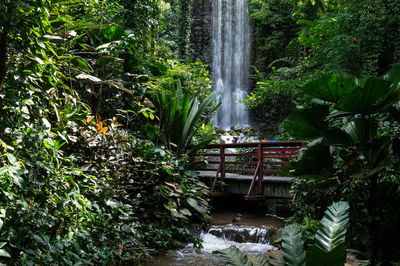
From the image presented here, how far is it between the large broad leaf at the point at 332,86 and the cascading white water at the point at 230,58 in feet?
43.9

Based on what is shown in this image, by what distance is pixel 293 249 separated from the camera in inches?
49.1

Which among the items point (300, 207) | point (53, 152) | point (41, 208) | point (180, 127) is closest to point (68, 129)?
point (53, 152)

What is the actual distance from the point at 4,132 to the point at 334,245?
191 cm

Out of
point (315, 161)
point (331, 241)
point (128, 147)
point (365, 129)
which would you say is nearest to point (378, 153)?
point (365, 129)

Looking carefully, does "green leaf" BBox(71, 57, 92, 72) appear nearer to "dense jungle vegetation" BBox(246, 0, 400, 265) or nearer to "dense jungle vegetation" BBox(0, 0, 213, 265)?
"dense jungle vegetation" BBox(0, 0, 213, 265)

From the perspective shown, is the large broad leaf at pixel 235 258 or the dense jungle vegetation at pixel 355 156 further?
the dense jungle vegetation at pixel 355 156

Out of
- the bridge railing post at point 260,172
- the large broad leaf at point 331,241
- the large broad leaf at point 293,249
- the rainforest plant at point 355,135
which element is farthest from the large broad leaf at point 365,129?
the bridge railing post at point 260,172

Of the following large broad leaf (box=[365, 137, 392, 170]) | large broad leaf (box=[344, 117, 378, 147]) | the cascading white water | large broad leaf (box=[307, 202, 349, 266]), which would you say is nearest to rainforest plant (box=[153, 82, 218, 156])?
large broad leaf (box=[344, 117, 378, 147])

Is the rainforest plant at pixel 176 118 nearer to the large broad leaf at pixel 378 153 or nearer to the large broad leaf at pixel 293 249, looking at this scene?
the large broad leaf at pixel 378 153

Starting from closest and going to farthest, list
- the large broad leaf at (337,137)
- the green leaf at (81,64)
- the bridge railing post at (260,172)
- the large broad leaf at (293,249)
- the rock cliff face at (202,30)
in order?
1. the large broad leaf at (293,249)
2. the large broad leaf at (337,137)
3. the green leaf at (81,64)
4. the bridge railing post at (260,172)
5. the rock cliff face at (202,30)

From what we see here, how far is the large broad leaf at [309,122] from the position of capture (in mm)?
2365

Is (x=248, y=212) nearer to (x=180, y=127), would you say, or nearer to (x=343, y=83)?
(x=180, y=127)

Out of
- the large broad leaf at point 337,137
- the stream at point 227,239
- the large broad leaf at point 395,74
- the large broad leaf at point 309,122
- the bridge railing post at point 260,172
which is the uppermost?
the large broad leaf at point 395,74

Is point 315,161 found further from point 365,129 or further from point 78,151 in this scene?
point 78,151
